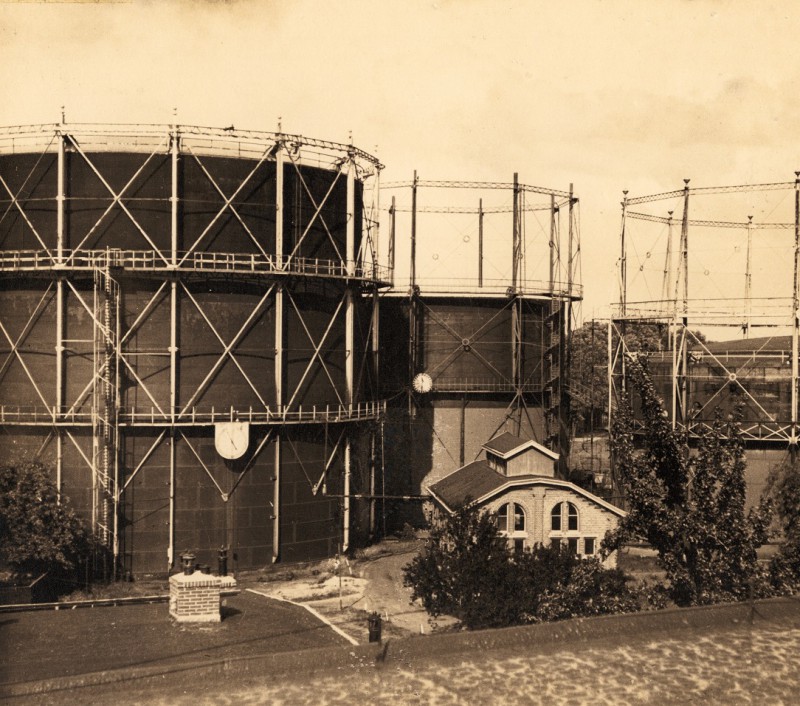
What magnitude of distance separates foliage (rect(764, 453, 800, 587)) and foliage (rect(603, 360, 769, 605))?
73 centimetres

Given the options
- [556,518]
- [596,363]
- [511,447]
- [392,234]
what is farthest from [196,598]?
[596,363]

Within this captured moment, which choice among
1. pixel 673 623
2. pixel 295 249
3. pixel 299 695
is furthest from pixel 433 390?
pixel 299 695

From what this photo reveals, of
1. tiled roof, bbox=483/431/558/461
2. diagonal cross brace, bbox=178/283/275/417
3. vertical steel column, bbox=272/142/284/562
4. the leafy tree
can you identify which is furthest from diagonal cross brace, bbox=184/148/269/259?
the leafy tree

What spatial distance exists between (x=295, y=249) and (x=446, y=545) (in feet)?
38.3

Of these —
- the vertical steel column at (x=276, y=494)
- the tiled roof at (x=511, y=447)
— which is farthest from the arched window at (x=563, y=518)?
the vertical steel column at (x=276, y=494)

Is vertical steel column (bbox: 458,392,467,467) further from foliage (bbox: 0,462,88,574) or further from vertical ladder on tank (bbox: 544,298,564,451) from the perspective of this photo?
foliage (bbox: 0,462,88,574)

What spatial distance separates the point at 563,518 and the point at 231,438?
1161 cm

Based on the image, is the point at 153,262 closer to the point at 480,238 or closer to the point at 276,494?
the point at 276,494

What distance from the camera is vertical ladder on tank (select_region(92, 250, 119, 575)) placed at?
3131 centimetres

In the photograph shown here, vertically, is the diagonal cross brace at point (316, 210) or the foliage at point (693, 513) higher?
the diagonal cross brace at point (316, 210)

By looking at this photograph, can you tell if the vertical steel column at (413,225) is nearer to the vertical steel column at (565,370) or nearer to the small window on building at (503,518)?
the vertical steel column at (565,370)

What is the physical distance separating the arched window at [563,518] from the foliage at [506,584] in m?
8.08

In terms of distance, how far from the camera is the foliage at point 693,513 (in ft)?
70.8

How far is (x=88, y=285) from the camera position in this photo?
31891 mm
